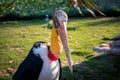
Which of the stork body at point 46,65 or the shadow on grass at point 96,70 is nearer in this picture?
the stork body at point 46,65

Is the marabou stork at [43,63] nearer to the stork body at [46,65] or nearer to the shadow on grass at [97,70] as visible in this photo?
the stork body at [46,65]

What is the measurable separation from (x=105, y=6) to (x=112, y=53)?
1050 centimetres

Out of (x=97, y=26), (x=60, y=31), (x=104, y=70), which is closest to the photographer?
(x=60, y=31)

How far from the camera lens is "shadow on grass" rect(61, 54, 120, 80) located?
18.0 ft

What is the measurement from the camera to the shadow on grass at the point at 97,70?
549cm

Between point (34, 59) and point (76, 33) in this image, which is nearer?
point (34, 59)

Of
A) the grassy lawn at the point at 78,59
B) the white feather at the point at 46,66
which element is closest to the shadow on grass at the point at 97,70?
the grassy lawn at the point at 78,59

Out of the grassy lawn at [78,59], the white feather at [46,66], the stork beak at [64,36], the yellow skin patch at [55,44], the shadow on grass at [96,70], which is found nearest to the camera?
the stork beak at [64,36]

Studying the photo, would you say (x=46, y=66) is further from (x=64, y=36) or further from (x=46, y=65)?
(x=64, y=36)

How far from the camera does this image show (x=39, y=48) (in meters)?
3.50

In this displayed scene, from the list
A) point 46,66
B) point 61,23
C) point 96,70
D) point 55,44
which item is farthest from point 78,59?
point 61,23

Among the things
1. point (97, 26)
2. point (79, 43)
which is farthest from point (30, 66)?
point (97, 26)

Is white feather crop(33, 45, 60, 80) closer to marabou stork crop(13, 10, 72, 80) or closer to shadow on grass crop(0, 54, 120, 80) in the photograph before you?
marabou stork crop(13, 10, 72, 80)

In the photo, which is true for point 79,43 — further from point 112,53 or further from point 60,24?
point 60,24
